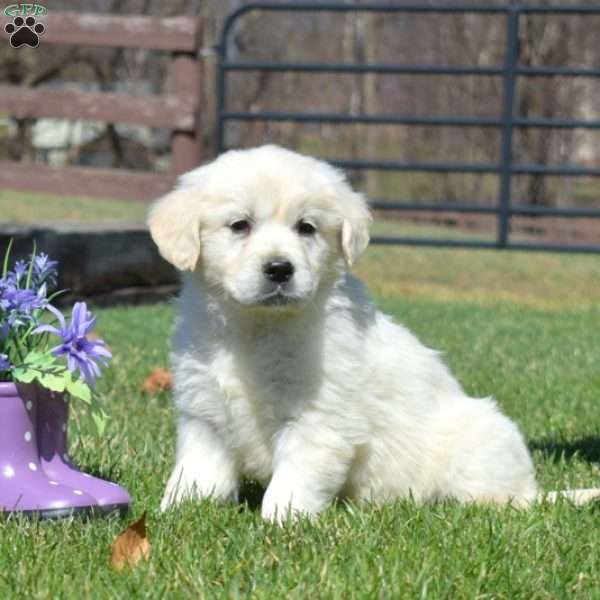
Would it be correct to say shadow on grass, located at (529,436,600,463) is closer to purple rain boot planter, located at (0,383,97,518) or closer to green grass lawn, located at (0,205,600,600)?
green grass lawn, located at (0,205,600,600)

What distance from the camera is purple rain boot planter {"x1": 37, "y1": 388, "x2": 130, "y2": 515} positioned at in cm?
293

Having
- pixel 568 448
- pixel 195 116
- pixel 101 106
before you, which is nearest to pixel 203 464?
pixel 568 448

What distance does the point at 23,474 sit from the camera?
112 inches

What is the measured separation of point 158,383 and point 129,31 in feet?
19.5

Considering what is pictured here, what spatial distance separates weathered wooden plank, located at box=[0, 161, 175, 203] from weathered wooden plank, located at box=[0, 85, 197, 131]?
0.46 meters

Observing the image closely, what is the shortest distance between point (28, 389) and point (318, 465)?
0.76 metres

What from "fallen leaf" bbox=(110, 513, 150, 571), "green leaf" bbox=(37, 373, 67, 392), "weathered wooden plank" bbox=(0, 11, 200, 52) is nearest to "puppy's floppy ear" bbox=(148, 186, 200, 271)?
"green leaf" bbox=(37, 373, 67, 392)

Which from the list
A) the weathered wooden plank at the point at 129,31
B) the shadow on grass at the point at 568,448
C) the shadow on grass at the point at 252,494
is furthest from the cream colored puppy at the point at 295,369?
the weathered wooden plank at the point at 129,31

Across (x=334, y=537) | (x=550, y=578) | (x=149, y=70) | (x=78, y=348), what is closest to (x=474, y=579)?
(x=550, y=578)

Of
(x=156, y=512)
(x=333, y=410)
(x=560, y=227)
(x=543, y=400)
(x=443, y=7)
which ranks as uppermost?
(x=443, y=7)

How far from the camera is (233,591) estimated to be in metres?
2.32

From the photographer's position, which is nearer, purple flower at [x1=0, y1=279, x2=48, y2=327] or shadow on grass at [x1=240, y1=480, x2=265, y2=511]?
purple flower at [x1=0, y1=279, x2=48, y2=327]

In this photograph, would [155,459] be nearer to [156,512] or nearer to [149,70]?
[156,512]

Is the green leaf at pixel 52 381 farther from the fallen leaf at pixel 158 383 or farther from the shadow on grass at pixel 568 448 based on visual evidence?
the fallen leaf at pixel 158 383
